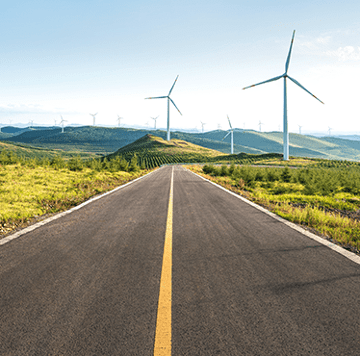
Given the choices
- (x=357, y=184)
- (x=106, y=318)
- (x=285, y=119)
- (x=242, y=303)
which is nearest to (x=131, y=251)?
(x=106, y=318)

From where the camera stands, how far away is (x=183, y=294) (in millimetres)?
3324

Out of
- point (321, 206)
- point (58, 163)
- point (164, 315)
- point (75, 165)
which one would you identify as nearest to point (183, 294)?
point (164, 315)

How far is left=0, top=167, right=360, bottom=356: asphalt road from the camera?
244cm

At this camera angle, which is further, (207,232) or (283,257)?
(207,232)

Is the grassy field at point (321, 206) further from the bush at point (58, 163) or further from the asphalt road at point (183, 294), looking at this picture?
the bush at point (58, 163)

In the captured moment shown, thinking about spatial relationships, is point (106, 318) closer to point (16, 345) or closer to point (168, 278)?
point (16, 345)

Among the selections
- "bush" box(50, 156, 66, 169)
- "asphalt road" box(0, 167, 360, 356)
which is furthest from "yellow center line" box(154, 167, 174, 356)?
"bush" box(50, 156, 66, 169)

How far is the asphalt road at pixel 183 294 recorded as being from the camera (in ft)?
8.02

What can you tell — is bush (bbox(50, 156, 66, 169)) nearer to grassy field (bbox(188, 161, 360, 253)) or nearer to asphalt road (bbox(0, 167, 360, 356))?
grassy field (bbox(188, 161, 360, 253))

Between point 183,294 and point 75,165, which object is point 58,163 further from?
point 183,294

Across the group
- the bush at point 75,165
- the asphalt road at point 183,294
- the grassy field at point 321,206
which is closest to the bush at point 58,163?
the bush at point 75,165

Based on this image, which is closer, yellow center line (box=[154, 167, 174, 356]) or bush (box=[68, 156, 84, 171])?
yellow center line (box=[154, 167, 174, 356])

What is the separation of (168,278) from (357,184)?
19.6 meters

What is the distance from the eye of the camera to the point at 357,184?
731 inches
